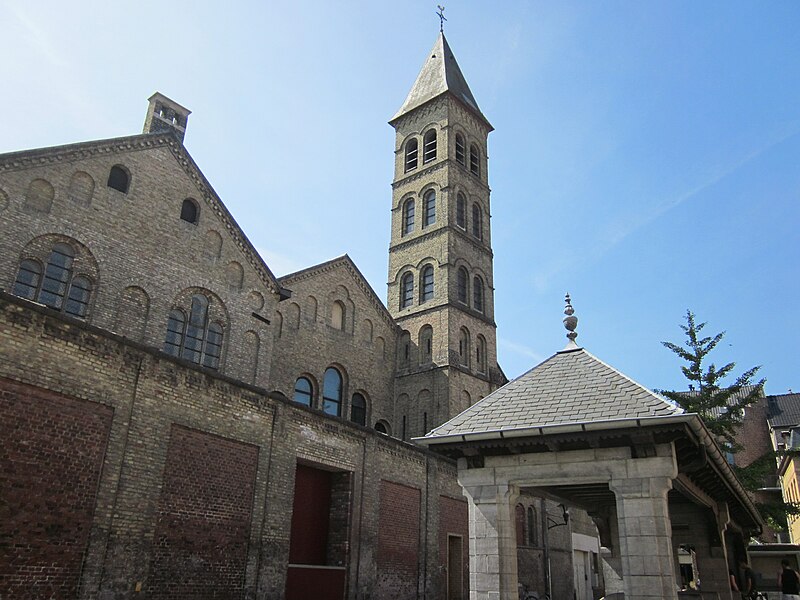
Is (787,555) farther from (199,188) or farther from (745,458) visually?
(745,458)

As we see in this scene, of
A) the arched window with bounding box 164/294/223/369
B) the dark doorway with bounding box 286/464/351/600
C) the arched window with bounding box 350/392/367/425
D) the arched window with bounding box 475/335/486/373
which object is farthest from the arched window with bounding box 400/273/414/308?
the dark doorway with bounding box 286/464/351/600

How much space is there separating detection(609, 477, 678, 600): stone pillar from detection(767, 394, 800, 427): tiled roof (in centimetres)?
5150

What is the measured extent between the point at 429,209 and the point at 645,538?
102 ft

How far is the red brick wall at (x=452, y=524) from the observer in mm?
25148

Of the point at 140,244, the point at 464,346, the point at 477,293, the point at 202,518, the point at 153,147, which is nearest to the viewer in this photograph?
the point at 202,518

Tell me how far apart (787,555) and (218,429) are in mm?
22601

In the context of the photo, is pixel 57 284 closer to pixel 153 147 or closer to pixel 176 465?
pixel 153 147

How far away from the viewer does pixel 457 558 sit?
2623 centimetres

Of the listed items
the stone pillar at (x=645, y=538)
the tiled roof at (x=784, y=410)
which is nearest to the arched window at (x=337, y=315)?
the stone pillar at (x=645, y=538)

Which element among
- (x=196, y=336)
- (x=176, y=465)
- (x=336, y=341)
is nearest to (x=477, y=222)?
(x=336, y=341)

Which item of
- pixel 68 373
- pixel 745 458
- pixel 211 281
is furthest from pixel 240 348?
pixel 745 458

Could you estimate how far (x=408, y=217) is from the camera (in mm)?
39969

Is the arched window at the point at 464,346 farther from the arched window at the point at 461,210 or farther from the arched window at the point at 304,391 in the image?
the arched window at the point at 304,391

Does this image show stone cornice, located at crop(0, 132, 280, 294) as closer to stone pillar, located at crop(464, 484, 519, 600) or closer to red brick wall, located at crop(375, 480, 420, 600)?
red brick wall, located at crop(375, 480, 420, 600)
